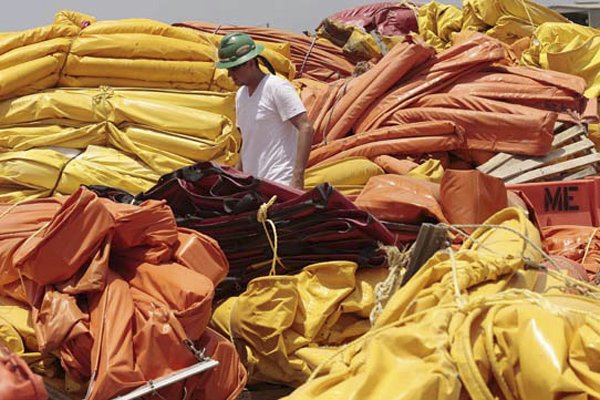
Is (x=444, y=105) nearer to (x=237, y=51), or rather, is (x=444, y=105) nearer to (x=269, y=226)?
(x=237, y=51)

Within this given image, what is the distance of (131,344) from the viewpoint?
3326 millimetres

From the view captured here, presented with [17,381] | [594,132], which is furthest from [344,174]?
[17,381]

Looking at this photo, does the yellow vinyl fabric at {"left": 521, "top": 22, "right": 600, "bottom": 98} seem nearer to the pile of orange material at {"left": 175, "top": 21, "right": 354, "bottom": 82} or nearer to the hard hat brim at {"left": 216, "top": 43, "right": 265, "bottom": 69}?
the pile of orange material at {"left": 175, "top": 21, "right": 354, "bottom": 82}

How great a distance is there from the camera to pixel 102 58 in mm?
5738

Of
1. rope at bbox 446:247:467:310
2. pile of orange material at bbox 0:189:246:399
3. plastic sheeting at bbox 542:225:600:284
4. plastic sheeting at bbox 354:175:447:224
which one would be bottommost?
plastic sheeting at bbox 542:225:600:284

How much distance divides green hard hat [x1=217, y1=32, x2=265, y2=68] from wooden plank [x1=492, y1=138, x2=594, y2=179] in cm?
185

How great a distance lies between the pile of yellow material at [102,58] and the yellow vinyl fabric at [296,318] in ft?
7.06

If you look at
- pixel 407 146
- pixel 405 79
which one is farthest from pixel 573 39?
pixel 407 146

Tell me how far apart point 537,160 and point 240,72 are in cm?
207

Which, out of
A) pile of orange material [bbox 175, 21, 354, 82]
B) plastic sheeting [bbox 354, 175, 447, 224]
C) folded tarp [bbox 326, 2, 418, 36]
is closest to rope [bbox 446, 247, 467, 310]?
plastic sheeting [bbox 354, 175, 447, 224]

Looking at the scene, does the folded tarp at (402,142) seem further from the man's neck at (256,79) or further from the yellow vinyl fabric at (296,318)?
the yellow vinyl fabric at (296,318)

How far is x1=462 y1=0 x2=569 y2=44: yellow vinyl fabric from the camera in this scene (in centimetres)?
883

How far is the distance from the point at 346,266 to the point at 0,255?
1.39 meters

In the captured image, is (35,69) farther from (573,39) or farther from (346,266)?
(573,39)
